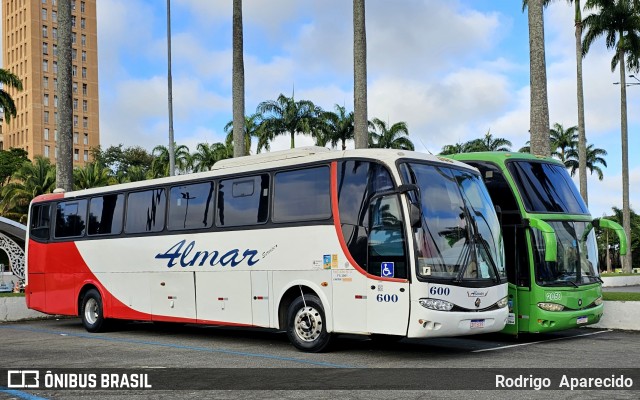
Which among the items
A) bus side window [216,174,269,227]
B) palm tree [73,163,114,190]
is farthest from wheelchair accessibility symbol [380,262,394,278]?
palm tree [73,163,114,190]

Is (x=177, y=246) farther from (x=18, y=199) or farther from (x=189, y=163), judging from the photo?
(x=189, y=163)

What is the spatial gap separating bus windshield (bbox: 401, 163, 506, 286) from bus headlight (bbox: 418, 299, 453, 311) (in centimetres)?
35

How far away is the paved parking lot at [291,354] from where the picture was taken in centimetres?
917

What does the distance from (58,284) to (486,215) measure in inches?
447

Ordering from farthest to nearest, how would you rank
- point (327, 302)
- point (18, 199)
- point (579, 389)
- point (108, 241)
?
point (18, 199), point (108, 241), point (327, 302), point (579, 389)

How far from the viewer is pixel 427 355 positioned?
13.0 m

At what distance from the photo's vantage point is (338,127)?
5712cm

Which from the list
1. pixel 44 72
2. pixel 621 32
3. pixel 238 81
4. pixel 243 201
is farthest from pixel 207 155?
pixel 44 72

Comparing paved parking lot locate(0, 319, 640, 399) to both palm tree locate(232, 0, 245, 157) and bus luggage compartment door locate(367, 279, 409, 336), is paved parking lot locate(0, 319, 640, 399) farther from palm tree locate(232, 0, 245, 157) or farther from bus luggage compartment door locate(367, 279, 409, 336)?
palm tree locate(232, 0, 245, 157)

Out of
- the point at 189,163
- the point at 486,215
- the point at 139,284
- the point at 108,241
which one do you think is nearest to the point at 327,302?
the point at 486,215

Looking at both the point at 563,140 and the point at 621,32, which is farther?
the point at 563,140

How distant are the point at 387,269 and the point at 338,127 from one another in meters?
45.4

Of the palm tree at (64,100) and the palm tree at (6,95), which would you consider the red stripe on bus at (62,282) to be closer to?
the palm tree at (64,100)

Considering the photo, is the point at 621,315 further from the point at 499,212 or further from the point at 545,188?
the point at 499,212
